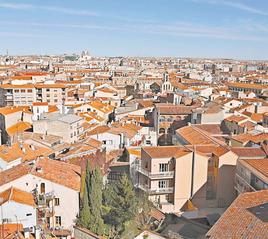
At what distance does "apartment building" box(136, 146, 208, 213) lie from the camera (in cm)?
2409

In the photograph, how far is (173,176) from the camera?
24.3 metres

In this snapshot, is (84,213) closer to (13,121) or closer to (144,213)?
(144,213)

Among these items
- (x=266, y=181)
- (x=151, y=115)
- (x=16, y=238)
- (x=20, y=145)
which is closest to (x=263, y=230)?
(x=266, y=181)

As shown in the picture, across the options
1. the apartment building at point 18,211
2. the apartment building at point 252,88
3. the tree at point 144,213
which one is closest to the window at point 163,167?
the tree at point 144,213

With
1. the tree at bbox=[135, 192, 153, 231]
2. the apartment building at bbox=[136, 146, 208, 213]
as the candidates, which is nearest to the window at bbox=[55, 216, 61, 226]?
the tree at bbox=[135, 192, 153, 231]

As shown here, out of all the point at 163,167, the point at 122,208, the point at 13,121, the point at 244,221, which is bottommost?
the point at 122,208

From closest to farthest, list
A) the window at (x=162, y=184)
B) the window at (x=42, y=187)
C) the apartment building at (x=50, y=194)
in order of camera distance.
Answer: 1. the apartment building at (x=50, y=194)
2. the window at (x=42, y=187)
3. the window at (x=162, y=184)

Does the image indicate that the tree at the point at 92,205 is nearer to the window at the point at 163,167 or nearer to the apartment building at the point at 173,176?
the apartment building at the point at 173,176

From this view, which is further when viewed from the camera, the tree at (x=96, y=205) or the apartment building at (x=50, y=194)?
the apartment building at (x=50, y=194)

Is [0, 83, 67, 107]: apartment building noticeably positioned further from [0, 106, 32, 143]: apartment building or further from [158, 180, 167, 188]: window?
[158, 180, 167, 188]: window

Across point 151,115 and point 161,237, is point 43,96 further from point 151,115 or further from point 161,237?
point 161,237

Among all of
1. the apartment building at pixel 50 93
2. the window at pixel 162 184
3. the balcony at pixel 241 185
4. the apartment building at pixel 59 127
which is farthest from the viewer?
the apartment building at pixel 50 93

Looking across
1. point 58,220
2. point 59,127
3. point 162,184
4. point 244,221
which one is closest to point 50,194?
point 58,220

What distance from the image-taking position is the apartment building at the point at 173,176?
2409 cm
